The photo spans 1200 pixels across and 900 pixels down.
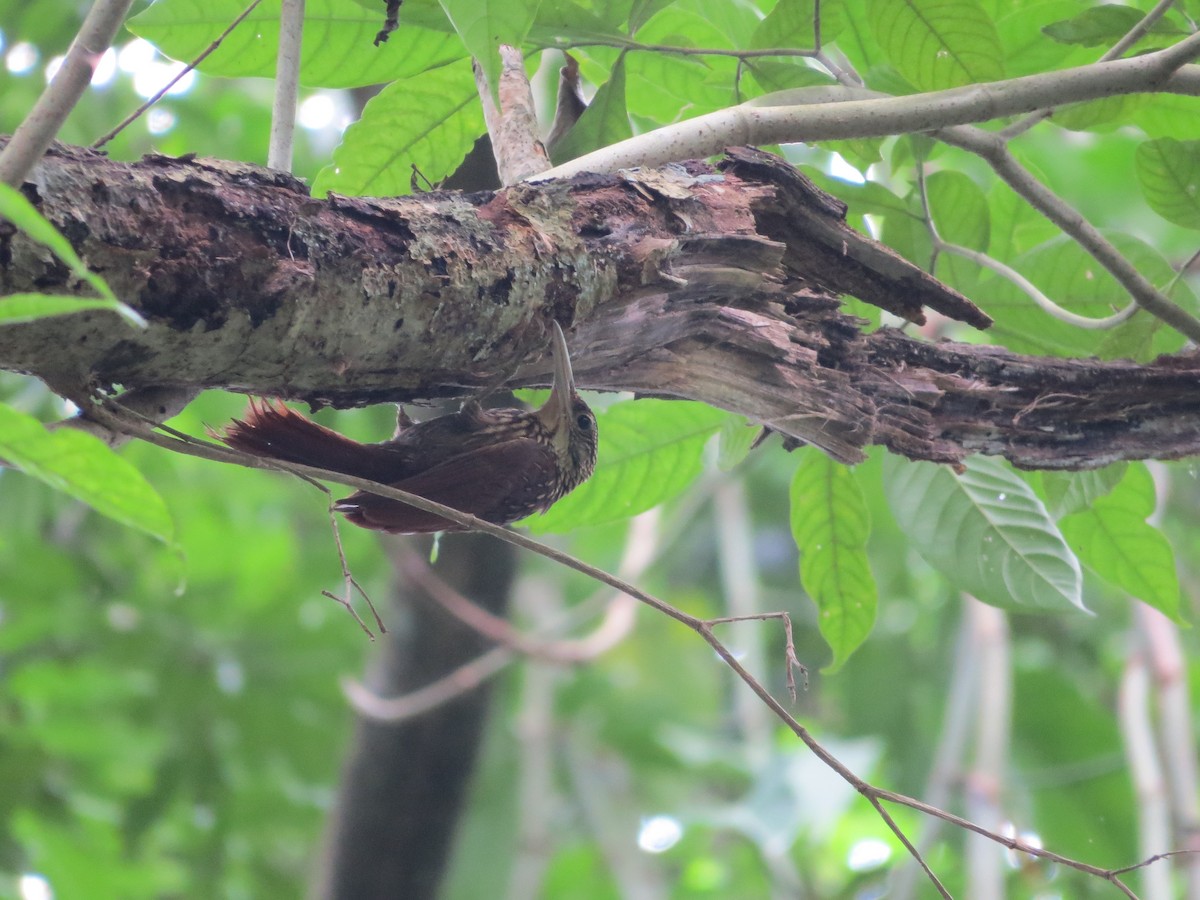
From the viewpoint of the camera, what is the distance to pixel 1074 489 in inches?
95.4

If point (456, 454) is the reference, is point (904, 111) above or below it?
above

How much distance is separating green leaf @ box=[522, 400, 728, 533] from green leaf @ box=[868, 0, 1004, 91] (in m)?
0.90

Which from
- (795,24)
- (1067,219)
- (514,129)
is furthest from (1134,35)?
(514,129)

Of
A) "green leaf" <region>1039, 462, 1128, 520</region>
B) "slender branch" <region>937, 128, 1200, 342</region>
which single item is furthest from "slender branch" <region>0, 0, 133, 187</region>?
"green leaf" <region>1039, 462, 1128, 520</region>

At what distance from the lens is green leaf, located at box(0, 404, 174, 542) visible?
3.59 ft

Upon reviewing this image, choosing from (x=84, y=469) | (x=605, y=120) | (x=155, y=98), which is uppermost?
(x=605, y=120)

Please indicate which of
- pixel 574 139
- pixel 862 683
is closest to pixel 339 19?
pixel 574 139

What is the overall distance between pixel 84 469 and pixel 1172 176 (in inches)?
81.1

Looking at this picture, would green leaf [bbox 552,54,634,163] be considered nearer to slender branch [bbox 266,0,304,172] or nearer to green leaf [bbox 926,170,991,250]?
slender branch [bbox 266,0,304,172]

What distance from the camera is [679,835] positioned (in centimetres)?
623

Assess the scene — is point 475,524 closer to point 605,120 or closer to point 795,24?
point 605,120

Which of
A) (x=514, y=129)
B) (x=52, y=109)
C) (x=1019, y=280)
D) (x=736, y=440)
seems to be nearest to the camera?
(x=52, y=109)

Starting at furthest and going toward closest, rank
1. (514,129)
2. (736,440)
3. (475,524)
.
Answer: (736,440)
(514,129)
(475,524)

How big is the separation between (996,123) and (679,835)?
181 inches
